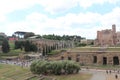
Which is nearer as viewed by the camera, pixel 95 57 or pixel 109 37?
pixel 95 57

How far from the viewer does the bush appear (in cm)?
4178

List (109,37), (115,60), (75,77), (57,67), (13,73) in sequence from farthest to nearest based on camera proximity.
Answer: (109,37)
(115,60)
(13,73)
(57,67)
(75,77)

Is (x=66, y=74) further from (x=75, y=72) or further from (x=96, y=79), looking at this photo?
(x=96, y=79)

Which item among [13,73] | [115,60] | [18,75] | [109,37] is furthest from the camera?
[109,37]

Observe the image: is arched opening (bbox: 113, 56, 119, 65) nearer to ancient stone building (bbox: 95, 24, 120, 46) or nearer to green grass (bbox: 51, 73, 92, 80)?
green grass (bbox: 51, 73, 92, 80)

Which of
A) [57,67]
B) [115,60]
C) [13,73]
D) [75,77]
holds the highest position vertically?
[115,60]

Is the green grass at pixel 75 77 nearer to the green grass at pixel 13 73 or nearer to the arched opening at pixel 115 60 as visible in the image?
the green grass at pixel 13 73

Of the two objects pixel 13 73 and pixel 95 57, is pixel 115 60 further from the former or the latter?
pixel 13 73

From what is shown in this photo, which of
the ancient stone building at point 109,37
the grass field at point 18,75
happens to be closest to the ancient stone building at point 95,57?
the grass field at point 18,75

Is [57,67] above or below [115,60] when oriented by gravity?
below

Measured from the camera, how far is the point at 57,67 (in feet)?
137

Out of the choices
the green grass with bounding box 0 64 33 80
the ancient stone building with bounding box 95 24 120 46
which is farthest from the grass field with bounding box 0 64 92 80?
the ancient stone building with bounding box 95 24 120 46

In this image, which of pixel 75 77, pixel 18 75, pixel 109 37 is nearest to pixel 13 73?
pixel 18 75

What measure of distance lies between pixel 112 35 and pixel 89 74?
28.8 m
